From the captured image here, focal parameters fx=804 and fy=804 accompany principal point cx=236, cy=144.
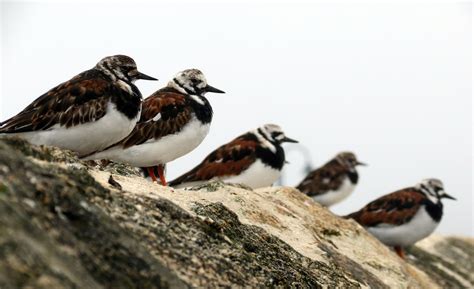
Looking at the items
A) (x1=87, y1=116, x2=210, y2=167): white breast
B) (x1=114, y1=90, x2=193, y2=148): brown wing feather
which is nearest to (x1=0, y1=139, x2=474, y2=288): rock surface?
(x1=87, y1=116, x2=210, y2=167): white breast

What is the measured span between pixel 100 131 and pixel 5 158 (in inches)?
131

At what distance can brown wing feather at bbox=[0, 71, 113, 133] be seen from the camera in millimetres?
7531

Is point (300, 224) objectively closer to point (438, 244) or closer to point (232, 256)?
point (232, 256)

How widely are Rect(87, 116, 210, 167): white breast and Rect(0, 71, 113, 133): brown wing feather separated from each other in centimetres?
143

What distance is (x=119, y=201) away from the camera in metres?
4.91

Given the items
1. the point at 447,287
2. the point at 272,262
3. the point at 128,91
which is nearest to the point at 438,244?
the point at 447,287

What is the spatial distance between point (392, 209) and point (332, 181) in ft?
11.8

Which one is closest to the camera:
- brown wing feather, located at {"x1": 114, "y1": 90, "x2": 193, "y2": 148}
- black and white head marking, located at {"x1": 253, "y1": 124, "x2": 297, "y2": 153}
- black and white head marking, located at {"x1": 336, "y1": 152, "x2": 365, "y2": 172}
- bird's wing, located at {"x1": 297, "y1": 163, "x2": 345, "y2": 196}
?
brown wing feather, located at {"x1": 114, "y1": 90, "x2": 193, "y2": 148}

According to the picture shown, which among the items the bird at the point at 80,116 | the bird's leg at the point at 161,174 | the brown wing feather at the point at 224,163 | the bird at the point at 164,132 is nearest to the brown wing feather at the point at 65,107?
the bird at the point at 80,116

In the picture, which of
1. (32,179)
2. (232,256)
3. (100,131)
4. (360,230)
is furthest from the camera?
(360,230)

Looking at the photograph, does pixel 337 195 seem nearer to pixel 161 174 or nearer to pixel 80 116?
pixel 161 174

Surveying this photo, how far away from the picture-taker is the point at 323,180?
56.3 feet

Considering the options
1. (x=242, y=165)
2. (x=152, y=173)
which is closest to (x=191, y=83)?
(x=152, y=173)

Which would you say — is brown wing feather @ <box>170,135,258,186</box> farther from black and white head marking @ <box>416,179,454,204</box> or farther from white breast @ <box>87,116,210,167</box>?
black and white head marking @ <box>416,179,454,204</box>
